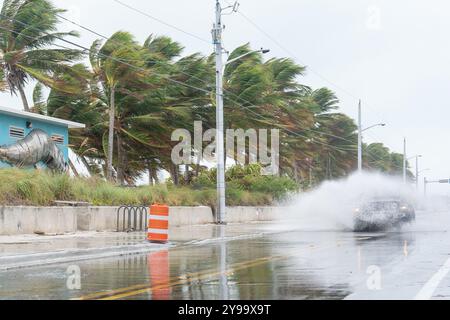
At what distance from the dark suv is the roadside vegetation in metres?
8.61

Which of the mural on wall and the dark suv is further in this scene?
the mural on wall

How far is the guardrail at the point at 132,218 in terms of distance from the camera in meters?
26.0

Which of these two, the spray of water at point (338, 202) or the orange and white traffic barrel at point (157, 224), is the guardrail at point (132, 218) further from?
the spray of water at point (338, 202)

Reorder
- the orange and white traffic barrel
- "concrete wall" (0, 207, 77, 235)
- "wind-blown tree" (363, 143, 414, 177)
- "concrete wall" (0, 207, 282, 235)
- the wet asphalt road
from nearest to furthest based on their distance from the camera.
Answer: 1. the wet asphalt road
2. the orange and white traffic barrel
3. "concrete wall" (0, 207, 77, 235)
4. "concrete wall" (0, 207, 282, 235)
5. "wind-blown tree" (363, 143, 414, 177)

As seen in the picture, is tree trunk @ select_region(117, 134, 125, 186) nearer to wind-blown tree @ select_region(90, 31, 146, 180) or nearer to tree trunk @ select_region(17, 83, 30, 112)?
wind-blown tree @ select_region(90, 31, 146, 180)

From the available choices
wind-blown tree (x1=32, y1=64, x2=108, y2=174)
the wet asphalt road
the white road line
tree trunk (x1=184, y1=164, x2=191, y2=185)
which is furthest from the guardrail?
tree trunk (x1=184, y1=164, x2=191, y2=185)

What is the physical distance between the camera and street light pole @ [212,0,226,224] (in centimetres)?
3108

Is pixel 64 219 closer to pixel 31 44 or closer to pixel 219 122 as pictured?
pixel 219 122

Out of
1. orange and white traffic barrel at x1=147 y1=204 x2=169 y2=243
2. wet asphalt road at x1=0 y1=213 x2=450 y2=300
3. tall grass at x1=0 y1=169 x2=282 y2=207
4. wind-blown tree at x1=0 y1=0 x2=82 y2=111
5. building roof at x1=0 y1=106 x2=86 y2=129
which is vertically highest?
wind-blown tree at x1=0 y1=0 x2=82 y2=111

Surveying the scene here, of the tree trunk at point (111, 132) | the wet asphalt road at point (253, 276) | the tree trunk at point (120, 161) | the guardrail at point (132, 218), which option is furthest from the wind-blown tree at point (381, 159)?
the wet asphalt road at point (253, 276)

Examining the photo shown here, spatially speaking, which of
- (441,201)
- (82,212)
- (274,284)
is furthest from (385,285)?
(441,201)

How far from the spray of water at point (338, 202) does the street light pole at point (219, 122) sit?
12.9 ft

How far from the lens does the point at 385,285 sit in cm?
1057
